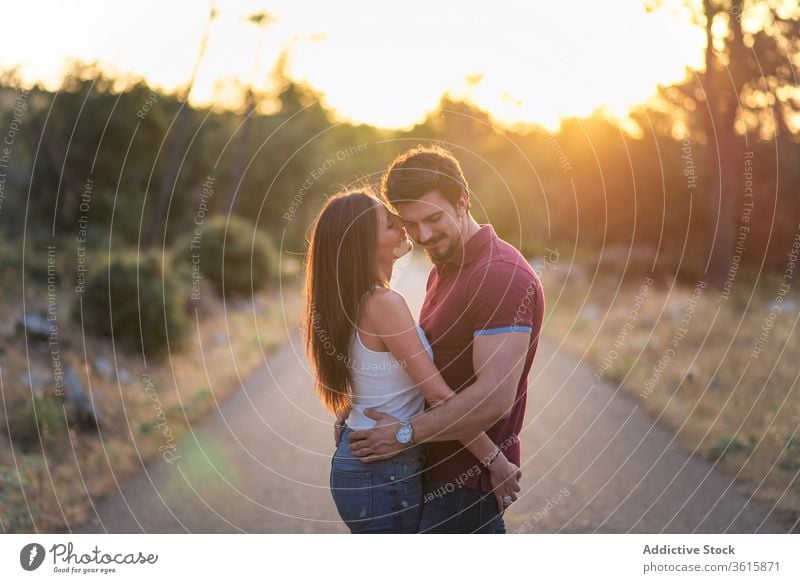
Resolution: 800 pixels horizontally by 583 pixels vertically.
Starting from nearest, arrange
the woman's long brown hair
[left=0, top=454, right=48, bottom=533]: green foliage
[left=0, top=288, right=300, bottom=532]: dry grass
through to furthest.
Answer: the woman's long brown hair, [left=0, top=454, right=48, bottom=533]: green foliage, [left=0, top=288, right=300, bottom=532]: dry grass

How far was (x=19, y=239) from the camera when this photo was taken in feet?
62.5

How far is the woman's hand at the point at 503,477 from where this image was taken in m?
3.40

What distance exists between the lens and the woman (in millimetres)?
3281

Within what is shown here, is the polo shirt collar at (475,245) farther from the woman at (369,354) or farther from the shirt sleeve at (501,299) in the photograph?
the woman at (369,354)

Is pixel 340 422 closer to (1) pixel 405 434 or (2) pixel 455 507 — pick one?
(1) pixel 405 434

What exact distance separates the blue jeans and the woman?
0.16 feet

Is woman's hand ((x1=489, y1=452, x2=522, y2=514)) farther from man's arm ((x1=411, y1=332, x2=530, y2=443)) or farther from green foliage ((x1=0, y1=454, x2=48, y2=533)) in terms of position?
green foliage ((x1=0, y1=454, x2=48, y2=533))

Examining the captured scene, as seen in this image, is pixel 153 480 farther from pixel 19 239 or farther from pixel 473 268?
pixel 19 239

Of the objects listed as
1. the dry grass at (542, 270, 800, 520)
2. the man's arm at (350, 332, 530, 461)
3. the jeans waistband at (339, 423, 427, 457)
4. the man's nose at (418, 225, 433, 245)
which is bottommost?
the dry grass at (542, 270, 800, 520)

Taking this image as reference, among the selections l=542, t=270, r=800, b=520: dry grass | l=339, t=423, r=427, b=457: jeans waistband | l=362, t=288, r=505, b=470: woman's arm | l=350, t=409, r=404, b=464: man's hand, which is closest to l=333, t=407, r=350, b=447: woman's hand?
l=339, t=423, r=427, b=457: jeans waistband

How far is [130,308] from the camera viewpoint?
11859 mm

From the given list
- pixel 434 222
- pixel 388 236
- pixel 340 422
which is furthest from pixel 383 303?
pixel 340 422

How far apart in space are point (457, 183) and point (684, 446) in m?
4.92
